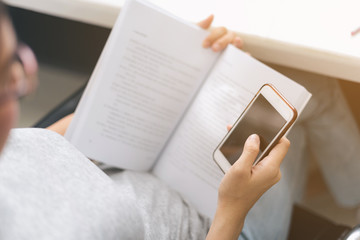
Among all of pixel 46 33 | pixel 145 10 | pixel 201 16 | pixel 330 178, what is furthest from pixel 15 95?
pixel 46 33

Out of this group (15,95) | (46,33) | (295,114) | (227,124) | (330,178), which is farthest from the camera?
(46,33)

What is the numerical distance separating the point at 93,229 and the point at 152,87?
27 cm

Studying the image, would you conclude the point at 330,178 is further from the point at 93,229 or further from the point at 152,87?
the point at 93,229

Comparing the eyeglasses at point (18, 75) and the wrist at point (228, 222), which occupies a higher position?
the eyeglasses at point (18, 75)

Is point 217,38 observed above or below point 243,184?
above

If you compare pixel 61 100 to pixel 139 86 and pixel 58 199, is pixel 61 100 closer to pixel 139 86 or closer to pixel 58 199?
pixel 139 86

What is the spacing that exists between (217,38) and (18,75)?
0.33m

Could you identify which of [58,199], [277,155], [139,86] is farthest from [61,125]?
[277,155]

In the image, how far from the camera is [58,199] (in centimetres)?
39

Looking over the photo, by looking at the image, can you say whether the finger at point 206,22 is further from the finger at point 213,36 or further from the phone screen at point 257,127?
Answer: the phone screen at point 257,127

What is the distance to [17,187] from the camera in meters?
0.39

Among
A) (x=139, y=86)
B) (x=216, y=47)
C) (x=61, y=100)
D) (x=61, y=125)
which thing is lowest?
(x=61, y=100)

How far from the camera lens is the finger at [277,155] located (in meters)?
0.46

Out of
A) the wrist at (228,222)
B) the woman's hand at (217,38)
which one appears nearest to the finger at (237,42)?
the woman's hand at (217,38)
